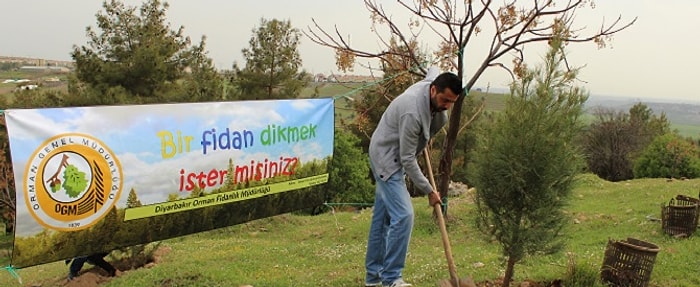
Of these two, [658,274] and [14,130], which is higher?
[14,130]

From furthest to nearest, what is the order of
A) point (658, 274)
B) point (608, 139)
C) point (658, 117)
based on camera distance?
point (658, 117) < point (608, 139) < point (658, 274)

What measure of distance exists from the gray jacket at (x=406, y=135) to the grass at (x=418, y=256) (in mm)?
952

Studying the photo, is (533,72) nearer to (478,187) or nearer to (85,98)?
(478,187)

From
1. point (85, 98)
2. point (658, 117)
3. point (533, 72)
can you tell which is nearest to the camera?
point (533, 72)

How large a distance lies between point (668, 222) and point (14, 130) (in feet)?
28.0

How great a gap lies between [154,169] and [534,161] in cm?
335

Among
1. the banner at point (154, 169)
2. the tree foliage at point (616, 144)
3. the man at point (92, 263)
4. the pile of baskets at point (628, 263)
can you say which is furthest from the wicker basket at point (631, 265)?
the tree foliage at point (616, 144)

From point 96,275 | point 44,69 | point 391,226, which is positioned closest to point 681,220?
point 391,226

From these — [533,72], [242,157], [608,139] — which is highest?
[533,72]

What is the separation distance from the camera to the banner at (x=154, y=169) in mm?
4324

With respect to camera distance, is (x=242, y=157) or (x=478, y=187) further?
(x=242, y=157)

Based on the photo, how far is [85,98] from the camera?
2205cm

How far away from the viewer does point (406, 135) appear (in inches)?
172

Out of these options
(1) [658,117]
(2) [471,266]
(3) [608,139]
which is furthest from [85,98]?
(1) [658,117]
